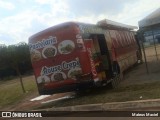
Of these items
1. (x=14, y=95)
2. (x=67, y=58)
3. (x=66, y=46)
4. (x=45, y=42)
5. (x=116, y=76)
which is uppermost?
(x=45, y=42)

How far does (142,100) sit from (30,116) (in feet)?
24.3

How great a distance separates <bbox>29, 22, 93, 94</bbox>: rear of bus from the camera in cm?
1569

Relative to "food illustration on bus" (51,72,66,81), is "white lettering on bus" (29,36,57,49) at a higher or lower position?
higher

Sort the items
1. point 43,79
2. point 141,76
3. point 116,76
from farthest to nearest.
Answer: point 141,76 → point 116,76 → point 43,79

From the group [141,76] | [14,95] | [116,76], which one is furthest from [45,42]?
[14,95]

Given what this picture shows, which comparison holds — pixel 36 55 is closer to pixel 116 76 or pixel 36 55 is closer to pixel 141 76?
pixel 116 76

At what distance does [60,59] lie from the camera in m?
16.0

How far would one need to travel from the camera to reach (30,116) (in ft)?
17.6

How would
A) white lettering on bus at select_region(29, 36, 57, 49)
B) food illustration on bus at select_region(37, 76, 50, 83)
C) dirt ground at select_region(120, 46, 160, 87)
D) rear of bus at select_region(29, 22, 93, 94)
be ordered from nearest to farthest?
rear of bus at select_region(29, 22, 93, 94) → white lettering on bus at select_region(29, 36, 57, 49) → food illustration on bus at select_region(37, 76, 50, 83) → dirt ground at select_region(120, 46, 160, 87)

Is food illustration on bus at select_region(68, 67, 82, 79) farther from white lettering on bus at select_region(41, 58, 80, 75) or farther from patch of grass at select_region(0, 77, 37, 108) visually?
patch of grass at select_region(0, 77, 37, 108)

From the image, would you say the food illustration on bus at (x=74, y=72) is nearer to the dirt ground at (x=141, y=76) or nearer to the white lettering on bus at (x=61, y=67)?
the white lettering on bus at (x=61, y=67)

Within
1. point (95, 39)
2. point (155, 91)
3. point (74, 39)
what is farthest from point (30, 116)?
point (95, 39)

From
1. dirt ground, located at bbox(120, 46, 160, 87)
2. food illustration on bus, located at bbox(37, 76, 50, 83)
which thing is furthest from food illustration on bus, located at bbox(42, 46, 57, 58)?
dirt ground, located at bbox(120, 46, 160, 87)

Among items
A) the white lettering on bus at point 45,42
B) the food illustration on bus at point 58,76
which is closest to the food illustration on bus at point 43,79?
the food illustration on bus at point 58,76
